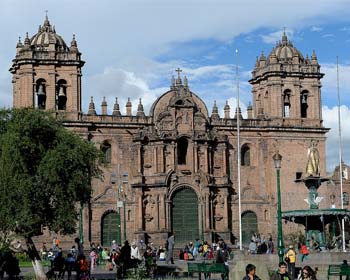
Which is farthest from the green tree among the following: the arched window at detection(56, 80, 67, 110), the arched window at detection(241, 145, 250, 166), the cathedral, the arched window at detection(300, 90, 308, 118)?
the arched window at detection(300, 90, 308, 118)

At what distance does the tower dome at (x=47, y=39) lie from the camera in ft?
197

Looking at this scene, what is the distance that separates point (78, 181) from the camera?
101ft

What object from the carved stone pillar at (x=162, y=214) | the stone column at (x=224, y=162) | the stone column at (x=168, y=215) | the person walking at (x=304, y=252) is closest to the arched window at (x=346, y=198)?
the stone column at (x=224, y=162)

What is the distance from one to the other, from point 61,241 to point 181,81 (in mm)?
14861

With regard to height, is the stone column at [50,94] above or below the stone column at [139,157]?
above

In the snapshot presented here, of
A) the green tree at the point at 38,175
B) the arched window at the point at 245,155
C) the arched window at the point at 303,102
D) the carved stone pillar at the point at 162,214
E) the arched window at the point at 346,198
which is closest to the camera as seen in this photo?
the green tree at the point at 38,175

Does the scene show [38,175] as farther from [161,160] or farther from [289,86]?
[289,86]

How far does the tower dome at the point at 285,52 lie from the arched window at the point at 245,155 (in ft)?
24.9

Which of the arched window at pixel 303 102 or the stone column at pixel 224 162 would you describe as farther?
the arched window at pixel 303 102

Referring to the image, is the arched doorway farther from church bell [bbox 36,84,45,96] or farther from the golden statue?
the golden statue

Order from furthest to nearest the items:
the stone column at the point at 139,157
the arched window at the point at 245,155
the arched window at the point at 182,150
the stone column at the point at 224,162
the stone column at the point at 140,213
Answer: the arched window at the point at 245,155, the stone column at the point at 224,162, the arched window at the point at 182,150, the stone column at the point at 139,157, the stone column at the point at 140,213

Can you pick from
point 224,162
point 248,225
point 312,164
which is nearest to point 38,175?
point 312,164

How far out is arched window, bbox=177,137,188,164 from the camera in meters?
60.9

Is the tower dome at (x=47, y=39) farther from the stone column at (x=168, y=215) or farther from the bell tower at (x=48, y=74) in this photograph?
the stone column at (x=168, y=215)
